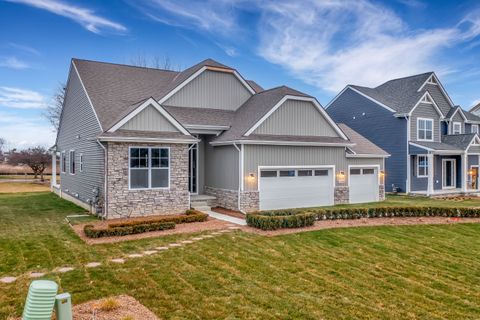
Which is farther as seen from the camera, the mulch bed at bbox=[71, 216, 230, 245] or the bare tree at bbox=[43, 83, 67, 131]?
the bare tree at bbox=[43, 83, 67, 131]

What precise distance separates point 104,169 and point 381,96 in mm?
21597

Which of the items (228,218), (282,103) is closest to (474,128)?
(282,103)

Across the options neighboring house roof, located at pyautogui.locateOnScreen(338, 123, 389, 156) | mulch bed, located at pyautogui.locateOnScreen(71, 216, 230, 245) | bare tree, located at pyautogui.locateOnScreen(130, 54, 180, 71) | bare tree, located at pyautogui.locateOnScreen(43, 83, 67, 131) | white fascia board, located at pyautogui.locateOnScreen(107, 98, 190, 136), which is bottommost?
mulch bed, located at pyautogui.locateOnScreen(71, 216, 230, 245)

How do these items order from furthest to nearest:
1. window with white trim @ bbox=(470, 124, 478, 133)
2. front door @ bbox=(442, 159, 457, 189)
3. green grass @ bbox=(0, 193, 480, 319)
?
window with white trim @ bbox=(470, 124, 478, 133) < front door @ bbox=(442, 159, 457, 189) < green grass @ bbox=(0, 193, 480, 319)

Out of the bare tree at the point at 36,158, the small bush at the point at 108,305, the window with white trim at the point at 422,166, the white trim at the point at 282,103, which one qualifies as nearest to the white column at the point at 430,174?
the window with white trim at the point at 422,166

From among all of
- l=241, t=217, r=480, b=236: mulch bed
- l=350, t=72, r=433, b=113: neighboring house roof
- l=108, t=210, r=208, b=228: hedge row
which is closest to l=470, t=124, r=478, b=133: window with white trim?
l=350, t=72, r=433, b=113: neighboring house roof

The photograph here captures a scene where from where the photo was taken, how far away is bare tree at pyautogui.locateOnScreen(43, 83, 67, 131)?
3778cm

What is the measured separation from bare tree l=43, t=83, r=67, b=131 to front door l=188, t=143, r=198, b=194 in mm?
27171

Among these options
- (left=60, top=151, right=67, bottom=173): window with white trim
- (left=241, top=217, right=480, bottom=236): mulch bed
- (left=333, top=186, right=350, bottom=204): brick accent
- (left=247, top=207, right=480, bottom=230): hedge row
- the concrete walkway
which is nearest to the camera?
(left=241, top=217, right=480, bottom=236): mulch bed

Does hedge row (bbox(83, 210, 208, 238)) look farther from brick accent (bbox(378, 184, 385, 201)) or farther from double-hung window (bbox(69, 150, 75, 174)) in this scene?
brick accent (bbox(378, 184, 385, 201))

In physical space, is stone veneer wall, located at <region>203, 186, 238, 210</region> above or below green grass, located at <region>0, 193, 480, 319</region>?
above

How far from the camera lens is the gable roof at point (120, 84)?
15750mm

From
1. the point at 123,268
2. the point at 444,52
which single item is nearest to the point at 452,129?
the point at 444,52

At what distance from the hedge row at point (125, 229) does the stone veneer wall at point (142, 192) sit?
254 centimetres
